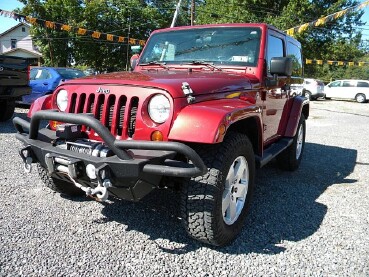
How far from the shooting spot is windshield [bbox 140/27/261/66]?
11.7 feet

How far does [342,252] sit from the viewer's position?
8.76 ft

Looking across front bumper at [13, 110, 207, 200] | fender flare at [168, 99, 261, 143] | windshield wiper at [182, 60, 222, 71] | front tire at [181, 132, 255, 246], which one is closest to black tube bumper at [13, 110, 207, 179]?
front bumper at [13, 110, 207, 200]

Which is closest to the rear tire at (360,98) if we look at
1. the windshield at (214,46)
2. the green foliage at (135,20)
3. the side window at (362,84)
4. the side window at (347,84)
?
the side window at (362,84)

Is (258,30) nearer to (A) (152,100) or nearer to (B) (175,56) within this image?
(B) (175,56)

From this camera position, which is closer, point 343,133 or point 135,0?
point 343,133

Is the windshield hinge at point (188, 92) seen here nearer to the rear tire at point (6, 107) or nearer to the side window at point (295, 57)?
the side window at point (295, 57)

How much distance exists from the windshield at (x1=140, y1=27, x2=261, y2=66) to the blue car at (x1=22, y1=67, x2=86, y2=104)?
22.1ft

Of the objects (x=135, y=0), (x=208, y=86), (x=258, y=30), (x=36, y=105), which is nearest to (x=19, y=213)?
(x=36, y=105)

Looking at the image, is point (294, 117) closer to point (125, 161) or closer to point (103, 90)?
point (103, 90)

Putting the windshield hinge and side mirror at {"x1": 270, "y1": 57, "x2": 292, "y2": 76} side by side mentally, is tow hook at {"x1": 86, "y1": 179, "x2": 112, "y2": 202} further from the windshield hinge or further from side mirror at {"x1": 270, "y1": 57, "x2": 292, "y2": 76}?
side mirror at {"x1": 270, "y1": 57, "x2": 292, "y2": 76}

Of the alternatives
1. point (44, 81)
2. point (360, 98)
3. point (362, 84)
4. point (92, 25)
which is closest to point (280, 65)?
point (44, 81)

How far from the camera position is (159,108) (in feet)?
7.98

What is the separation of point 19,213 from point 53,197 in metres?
0.45

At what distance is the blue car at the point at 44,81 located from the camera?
973 centimetres
